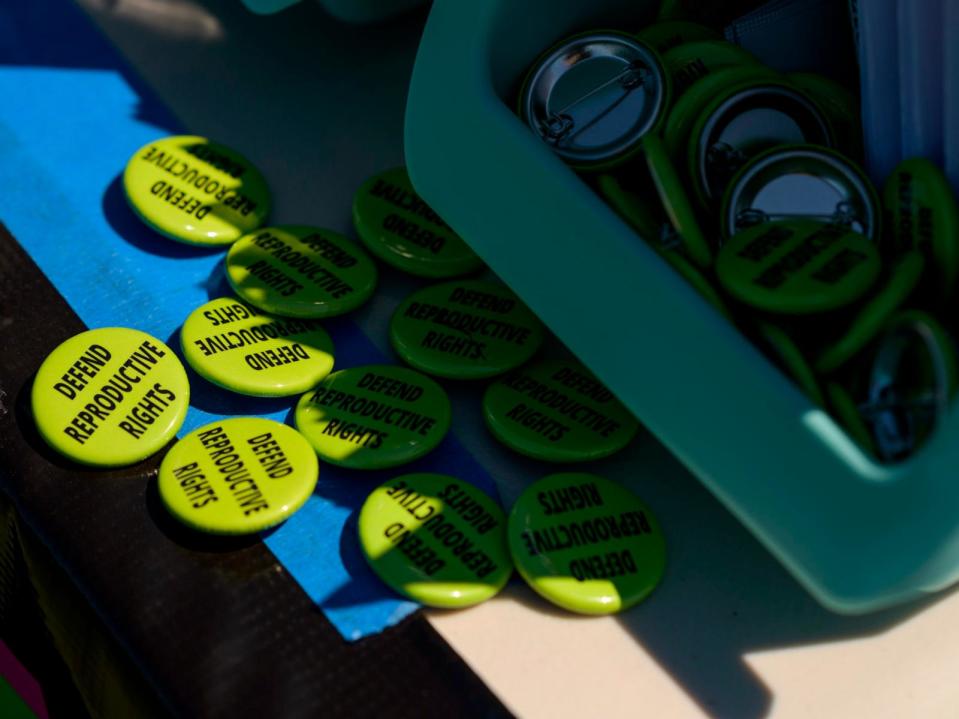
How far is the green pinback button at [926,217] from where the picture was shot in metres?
0.84

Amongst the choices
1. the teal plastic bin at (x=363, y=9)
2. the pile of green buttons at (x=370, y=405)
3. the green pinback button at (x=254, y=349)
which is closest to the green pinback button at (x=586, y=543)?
the pile of green buttons at (x=370, y=405)

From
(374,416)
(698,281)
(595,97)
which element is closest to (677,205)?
(698,281)

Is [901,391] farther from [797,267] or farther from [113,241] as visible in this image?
[113,241]

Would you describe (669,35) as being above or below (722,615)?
above

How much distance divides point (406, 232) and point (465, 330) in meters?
0.13

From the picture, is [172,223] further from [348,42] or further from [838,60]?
[838,60]

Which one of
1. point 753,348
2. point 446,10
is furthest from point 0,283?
point 753,348

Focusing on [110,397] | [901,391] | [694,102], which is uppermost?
[110,397]

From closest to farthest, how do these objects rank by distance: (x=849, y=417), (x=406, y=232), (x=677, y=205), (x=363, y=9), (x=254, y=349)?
(x=849, y=417), (x=677, y=205), (x=254, y=349), (x=406, y=232), (x=363, y=9)

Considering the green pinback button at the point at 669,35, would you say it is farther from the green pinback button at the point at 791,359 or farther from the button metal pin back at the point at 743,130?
the green pinback button at the point at 791,359

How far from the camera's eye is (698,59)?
40.6 inches

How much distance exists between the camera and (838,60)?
1.10 m

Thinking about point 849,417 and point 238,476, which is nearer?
point 849,417

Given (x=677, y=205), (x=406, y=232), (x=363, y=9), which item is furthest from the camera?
(x=363, y=9)
